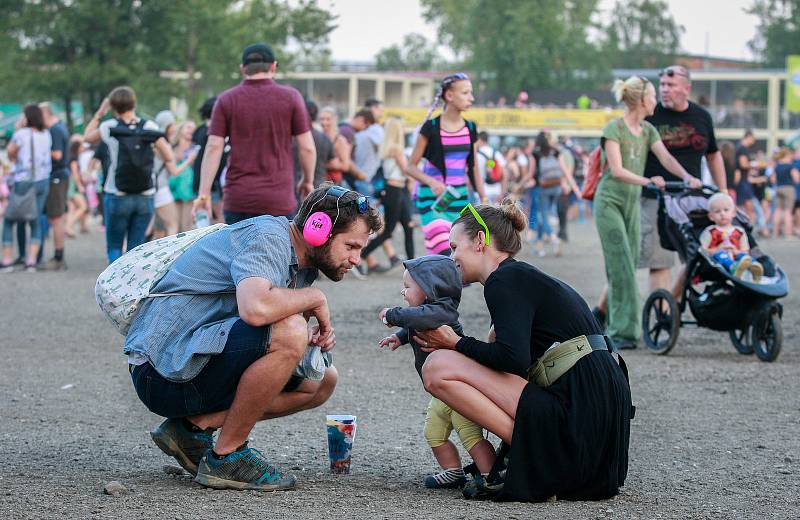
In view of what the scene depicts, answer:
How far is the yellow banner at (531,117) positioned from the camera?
200 feet

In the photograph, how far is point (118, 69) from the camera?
40625 mm

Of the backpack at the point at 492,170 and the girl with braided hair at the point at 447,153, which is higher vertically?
the girl with braided hair at the point at 447,153

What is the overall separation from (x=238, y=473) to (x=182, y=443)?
11.7 inches

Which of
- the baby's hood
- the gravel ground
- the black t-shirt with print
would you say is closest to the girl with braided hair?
the gravel ground

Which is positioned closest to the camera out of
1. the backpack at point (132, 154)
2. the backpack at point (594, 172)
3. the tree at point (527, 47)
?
the backpack at point (594, 172)

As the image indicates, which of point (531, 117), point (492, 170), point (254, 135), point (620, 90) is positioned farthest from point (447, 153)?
point (531, 117)

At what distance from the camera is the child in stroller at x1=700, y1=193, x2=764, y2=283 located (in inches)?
361

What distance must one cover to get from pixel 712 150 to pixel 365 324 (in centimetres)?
317

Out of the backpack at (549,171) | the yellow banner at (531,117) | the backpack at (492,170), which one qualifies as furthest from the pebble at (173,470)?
the yellow banner at (531,117)

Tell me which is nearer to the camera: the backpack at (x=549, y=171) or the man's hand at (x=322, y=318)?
the man's hand at (x=322, y=318)

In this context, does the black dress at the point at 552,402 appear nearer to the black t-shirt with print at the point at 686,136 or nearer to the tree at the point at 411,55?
the black t-shirt with print at the point at 686,136

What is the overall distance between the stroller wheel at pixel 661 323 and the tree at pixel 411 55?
104810 millimetres

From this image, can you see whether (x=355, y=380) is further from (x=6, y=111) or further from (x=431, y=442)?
(x=6, y=111)

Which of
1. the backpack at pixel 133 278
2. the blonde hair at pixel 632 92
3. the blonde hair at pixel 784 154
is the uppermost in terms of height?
the blonde hair at pixel 632 92
